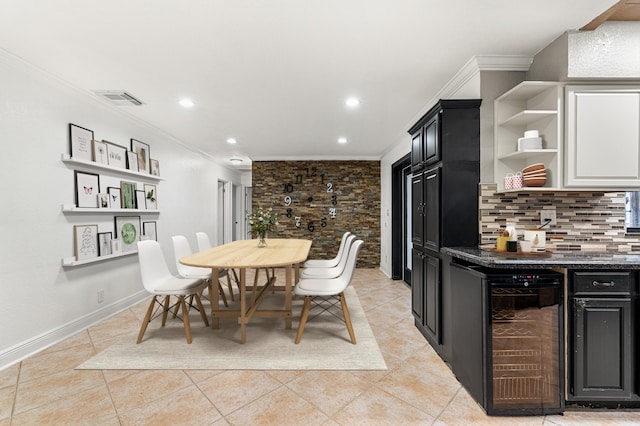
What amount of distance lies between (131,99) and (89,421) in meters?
2.91

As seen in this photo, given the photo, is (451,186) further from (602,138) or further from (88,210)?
(88,210)

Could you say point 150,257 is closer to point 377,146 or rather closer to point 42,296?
point 42,296

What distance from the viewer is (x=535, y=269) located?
1.75 m

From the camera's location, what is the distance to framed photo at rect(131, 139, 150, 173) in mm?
3794

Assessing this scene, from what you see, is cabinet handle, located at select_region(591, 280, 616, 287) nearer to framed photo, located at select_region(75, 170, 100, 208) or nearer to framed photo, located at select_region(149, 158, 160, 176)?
framed photo, located at select_region(75, 170, 100, 208)

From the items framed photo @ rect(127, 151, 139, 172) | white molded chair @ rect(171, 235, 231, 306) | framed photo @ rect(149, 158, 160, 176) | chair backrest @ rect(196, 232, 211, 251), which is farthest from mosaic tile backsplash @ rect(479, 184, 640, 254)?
framed photo @ rect(149, 158, 160, 176)

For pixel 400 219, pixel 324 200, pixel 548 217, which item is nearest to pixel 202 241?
pixel 324 200

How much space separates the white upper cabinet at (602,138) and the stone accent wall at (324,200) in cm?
431

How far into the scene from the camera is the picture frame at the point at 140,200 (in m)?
3.80

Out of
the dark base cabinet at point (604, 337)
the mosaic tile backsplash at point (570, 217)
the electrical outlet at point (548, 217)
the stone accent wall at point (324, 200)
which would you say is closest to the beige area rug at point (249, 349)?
the dark base cabinet at point (604, 337)

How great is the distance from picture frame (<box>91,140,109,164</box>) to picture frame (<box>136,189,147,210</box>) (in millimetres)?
640

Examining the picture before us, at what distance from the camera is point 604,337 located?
1.70 meters

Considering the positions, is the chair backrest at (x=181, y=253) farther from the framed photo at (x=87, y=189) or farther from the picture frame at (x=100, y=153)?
the picture frame at (x=100, y=153)

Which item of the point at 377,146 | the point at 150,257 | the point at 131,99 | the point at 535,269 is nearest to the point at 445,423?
the point at 535,269
